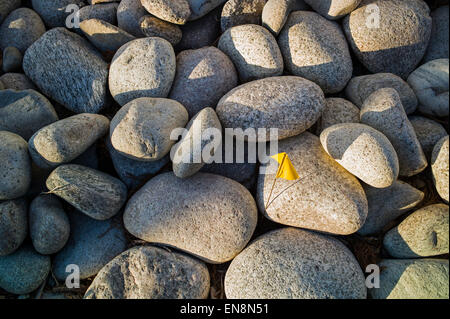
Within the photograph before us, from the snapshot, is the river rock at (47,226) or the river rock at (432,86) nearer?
the river rock at (47,226)

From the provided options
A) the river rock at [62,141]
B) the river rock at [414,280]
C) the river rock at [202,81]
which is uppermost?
the river rock at [202,81]

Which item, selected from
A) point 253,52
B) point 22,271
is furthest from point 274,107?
point 22,271

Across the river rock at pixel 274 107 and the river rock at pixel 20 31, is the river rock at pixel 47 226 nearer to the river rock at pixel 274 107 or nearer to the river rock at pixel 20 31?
the river rock at pixel 274 107

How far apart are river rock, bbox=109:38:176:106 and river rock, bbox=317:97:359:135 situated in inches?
55.1

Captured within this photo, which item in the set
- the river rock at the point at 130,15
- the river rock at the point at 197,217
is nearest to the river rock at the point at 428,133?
the river rock at the point at 197,217

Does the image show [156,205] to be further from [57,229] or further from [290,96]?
[290,96]

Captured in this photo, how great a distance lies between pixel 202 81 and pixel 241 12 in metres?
0.82

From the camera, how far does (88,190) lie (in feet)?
8.61

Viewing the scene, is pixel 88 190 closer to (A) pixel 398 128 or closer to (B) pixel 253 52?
(B) pixel 253 52

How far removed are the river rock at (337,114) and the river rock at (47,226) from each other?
7.48 feet

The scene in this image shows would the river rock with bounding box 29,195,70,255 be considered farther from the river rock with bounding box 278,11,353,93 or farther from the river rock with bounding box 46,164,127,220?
the river rock with bounding box 278,11,353,93

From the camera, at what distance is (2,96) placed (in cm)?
307

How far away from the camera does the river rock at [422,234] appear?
8.52ft

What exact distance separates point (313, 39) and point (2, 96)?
282 cm
